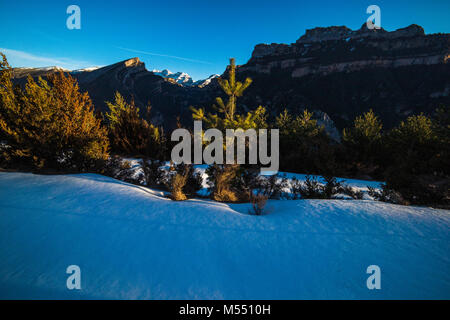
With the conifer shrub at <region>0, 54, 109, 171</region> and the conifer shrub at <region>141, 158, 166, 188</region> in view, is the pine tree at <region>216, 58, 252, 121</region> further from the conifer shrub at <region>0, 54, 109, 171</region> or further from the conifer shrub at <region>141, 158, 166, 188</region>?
the conifer shrub at <region>0, 54, 109, 171</region>

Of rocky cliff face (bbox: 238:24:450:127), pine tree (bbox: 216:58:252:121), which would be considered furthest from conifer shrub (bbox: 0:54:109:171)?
rocky cliff face (bbox: 238:24:450:127)

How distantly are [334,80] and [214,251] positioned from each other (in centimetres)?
8093

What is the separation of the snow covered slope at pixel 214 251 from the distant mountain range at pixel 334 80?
44.6 meters

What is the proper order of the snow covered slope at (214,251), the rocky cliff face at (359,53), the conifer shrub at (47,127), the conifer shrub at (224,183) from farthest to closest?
1. the rocky cliff face at (359,53)
2. the conifer shrub at (47,127)
3. the conifer shrub at (224,183)
4. the snow covered slope at (214,251)

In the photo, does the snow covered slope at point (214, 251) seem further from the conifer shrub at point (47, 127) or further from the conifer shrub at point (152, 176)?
the conifer shrub at point (47, 127)

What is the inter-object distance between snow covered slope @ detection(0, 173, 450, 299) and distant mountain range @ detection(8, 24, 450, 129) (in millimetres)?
44610

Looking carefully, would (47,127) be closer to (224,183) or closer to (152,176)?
(152,176)

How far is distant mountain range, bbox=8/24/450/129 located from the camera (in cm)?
5356

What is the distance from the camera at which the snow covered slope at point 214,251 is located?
59.4 inches

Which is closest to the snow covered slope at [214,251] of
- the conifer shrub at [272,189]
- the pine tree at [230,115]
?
the conifer shrub at [272,189]

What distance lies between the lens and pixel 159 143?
8305 millimetres

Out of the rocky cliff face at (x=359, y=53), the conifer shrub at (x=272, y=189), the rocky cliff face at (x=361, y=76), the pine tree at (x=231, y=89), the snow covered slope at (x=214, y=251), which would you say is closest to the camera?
the snow covered slope at (x=214, y=251)

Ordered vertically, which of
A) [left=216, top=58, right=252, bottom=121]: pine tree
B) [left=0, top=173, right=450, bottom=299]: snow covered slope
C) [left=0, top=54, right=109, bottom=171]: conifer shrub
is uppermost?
[left=216, top=58, right=252, bottom=121]: pine tree
